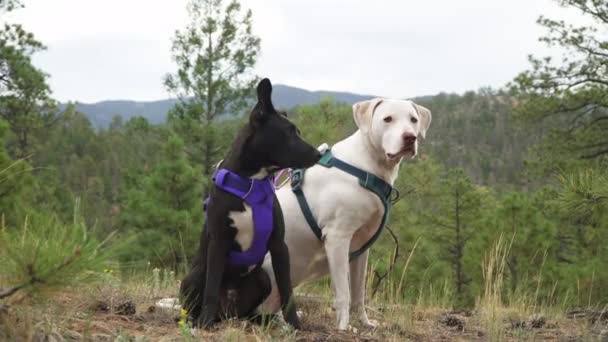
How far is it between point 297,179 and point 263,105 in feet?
3.10

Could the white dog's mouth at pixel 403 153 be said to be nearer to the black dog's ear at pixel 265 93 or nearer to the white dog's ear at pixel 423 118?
the white dog's ear at pixel 423 118

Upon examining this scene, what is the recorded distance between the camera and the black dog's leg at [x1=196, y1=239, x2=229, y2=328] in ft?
12.2

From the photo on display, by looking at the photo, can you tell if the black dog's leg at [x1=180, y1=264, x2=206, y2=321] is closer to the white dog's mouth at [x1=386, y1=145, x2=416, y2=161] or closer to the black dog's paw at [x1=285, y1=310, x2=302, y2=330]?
the black dog's paw at [x1=285, y1=310, x2=302, y2=330]

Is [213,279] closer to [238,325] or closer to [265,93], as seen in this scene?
[238,325]

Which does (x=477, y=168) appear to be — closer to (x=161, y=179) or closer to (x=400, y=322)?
(x=161, y=179)

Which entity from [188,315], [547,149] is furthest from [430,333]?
[547,149]

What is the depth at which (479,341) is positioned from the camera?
4270 mm

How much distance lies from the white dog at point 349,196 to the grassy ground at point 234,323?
37 cm

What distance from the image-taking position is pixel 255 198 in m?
3.72

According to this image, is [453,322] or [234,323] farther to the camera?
[453,322]

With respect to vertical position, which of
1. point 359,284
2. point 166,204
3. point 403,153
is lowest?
point 166,204

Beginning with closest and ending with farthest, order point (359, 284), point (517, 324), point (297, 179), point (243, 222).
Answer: point (243, 222), point (297, 179), point (359, 284), point (517, 324)

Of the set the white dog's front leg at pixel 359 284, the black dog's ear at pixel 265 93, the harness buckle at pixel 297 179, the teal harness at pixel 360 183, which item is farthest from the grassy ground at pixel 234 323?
the black dog's ear at pixel 265 93

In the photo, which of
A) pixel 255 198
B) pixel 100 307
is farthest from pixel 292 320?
pixel 100 307
